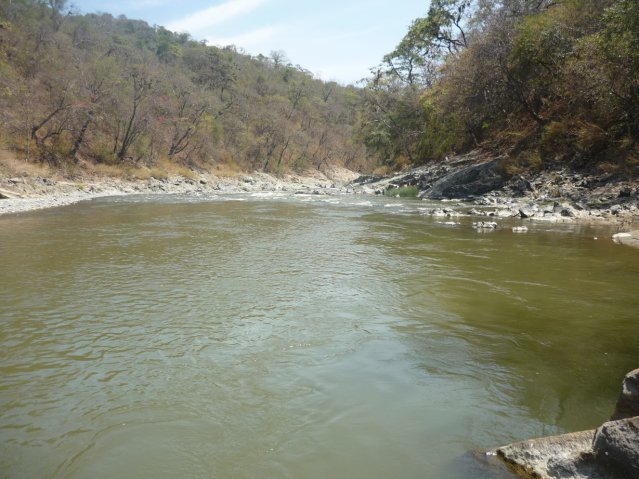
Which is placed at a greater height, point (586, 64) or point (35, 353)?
point (586, 64)

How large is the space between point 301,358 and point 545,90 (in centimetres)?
2571

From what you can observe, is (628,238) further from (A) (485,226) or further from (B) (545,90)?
(B) (545,90)

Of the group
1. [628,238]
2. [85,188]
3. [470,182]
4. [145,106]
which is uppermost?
[145,106]

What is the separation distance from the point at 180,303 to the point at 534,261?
6.82 meters

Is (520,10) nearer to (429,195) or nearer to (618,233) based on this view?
(429,195)

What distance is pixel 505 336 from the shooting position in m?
5.19

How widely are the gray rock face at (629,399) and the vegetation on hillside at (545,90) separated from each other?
16.0m

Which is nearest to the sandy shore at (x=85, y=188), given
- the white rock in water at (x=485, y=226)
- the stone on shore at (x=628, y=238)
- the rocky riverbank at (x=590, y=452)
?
the white rock in water at (x=485, y=226)

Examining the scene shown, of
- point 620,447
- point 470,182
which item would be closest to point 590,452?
point 620,447

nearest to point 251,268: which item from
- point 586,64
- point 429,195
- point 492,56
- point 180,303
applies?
point 180,303

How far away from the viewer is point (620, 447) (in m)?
2.27

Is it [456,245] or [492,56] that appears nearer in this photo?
[456,245]

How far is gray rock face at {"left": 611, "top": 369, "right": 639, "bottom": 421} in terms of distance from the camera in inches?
105

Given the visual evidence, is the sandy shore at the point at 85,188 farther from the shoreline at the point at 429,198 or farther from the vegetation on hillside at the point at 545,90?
the vegetation on hillside at the point at 545,90
